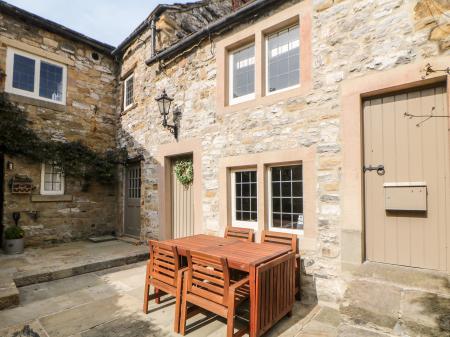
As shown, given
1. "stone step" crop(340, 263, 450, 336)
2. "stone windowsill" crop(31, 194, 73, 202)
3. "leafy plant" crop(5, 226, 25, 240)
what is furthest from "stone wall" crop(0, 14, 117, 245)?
"stone step" crop(340, 263, 450, 336)

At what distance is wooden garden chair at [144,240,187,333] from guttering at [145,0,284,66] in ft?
13.3

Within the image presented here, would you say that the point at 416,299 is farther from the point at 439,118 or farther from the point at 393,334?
the point at 439,118

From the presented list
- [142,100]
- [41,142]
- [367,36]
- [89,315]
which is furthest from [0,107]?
[367,36]

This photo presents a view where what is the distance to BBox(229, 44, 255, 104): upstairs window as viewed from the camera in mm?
5041

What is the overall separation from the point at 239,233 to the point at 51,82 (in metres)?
6.72

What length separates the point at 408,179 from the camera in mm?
3238

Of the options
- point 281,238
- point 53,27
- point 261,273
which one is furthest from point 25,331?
point 53,27

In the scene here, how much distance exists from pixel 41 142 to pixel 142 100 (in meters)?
2.77

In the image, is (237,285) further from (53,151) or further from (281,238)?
(53,151)

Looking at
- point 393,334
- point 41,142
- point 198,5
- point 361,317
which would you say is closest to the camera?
point 393,334

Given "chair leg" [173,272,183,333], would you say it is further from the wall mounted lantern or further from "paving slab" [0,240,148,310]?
the wall mounted lantern

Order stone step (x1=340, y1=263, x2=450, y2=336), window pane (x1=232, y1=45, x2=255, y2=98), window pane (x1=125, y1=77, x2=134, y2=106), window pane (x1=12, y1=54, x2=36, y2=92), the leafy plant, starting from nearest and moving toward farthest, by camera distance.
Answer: stone step (x1=340, y1=263, x2=450, y2=336)
window pane (x1=232, y1=45, x2=255, y2=98)
the leafy plant
window pane (x1=12, y1=54, x2=36, y2=92)
window pane (x1=125, y1=77, x2=134, y2=106)

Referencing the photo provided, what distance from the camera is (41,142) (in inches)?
279

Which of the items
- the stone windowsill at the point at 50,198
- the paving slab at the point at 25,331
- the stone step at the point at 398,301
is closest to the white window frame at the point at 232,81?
the stone step at the point at 398,301
